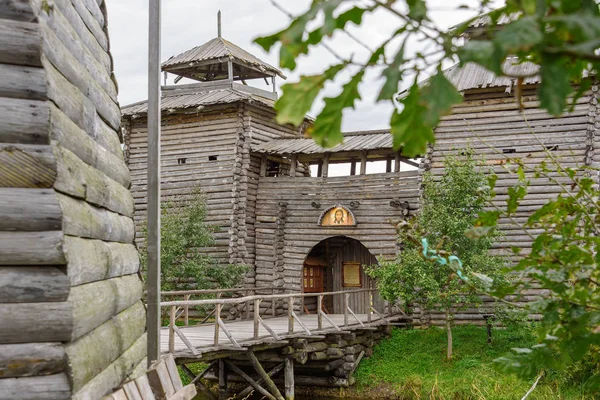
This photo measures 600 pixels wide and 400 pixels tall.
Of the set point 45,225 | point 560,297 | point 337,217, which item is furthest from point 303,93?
point 337,217

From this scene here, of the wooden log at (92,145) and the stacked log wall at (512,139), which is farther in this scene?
the stacked log wall at (512,139)

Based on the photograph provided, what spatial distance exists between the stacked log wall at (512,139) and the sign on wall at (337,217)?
9.00 ft

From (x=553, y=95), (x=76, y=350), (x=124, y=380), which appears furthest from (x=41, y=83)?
(x=553, y=95)

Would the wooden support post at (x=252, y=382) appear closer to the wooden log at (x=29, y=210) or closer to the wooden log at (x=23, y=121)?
the wooden log at (x=29, y=210)

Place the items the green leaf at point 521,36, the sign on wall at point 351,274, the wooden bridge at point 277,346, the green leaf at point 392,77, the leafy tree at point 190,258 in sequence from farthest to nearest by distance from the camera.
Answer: the sign on wall at point 351,274
the leafy tree at point 190,258
the wooden bridge at point 277,346
the green leaf at point 392,77
the green leaf at point 521,36

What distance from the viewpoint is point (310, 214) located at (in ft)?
71.3

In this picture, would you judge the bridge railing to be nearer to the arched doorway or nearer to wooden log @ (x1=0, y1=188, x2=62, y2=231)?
the arched doorway

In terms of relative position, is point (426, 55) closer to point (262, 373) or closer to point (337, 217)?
point (262, 373)

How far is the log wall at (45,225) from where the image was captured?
3447mm

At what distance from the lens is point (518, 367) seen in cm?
206

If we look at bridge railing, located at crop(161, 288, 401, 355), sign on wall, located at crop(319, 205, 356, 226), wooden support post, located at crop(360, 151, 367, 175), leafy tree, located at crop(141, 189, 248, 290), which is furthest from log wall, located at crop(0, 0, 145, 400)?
sign on wall, located at crop(319, 205, 356, 226)

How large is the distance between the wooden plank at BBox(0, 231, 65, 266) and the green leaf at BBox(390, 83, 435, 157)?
267 cm

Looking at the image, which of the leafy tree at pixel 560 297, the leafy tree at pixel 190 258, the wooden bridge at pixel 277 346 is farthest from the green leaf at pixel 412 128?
the leafy tree at pixel 190 258

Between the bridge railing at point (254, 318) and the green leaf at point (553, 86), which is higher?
the green leaf at point (553, 86)
